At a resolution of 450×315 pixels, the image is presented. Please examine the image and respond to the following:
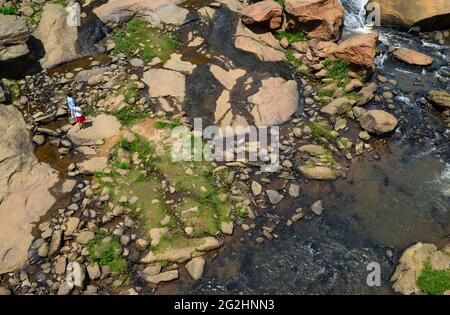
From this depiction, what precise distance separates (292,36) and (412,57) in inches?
130

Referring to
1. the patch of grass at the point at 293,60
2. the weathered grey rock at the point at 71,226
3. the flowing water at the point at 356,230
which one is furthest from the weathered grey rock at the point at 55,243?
the patch of grass at the point at 293,60

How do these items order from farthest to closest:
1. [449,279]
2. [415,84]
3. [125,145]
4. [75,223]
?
[415,84] → [125,145] → [75,223] → [449,279]

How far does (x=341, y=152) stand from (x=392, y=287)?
124 inches

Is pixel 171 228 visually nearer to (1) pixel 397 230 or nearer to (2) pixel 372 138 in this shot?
(1) pixel 397 230

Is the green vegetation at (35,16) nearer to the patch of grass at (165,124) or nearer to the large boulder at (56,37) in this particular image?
the large boulder at (56,37)

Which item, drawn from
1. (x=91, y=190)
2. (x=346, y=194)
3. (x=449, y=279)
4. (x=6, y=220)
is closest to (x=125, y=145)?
(x=91, y=190)

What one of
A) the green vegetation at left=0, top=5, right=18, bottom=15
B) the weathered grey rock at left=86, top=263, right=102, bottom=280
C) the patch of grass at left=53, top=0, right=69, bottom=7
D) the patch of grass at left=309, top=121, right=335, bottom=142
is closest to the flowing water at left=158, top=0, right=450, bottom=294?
the patch of grass at left=309, top=121, right=335, bottom=142

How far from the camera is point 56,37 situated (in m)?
11.9

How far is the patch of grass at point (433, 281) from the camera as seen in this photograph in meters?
7.28

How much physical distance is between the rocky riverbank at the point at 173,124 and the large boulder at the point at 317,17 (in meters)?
0.03

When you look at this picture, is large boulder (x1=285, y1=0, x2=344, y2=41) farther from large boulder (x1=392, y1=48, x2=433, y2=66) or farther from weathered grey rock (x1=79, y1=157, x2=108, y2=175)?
weathered grey rock (x1=79, y1=157, x2=108, y2=175)

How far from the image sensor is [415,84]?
1105 centimetres

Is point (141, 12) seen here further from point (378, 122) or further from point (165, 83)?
point (378, 122)

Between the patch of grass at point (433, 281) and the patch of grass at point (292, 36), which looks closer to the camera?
the patch of grass at point (433, 281)
